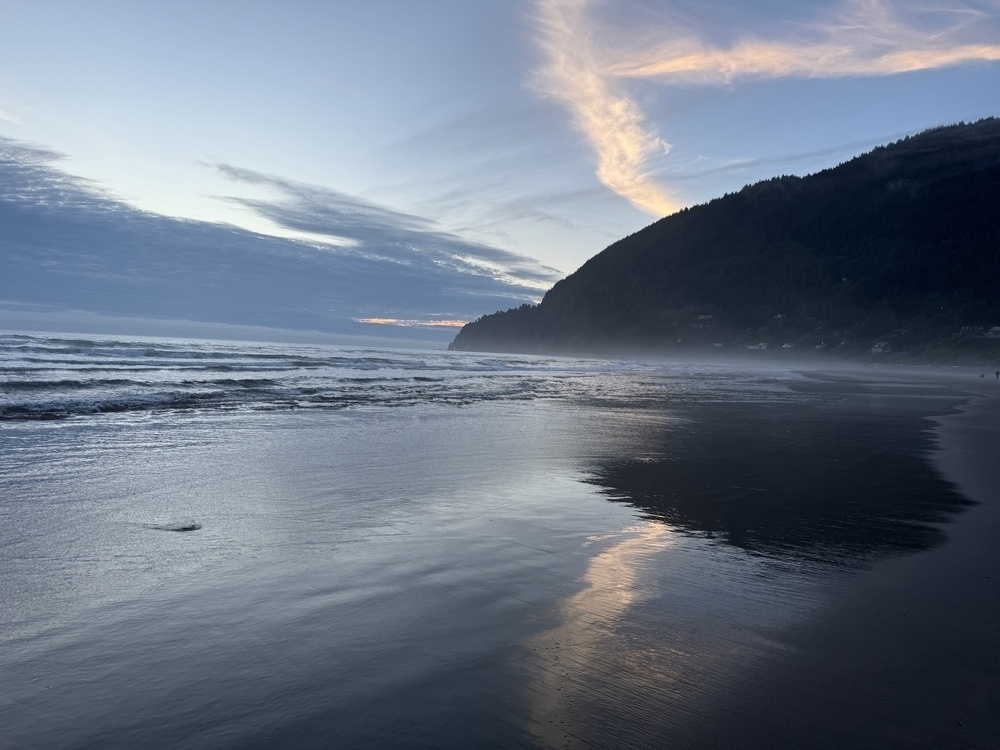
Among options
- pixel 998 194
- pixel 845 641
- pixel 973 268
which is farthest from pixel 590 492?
pixel 998 194

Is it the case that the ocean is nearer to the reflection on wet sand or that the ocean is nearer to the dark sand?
the reflection on wet sand

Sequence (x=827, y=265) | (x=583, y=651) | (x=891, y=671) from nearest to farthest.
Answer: (x=891, y=671), (x=583, y=651), (x=827, y=265)

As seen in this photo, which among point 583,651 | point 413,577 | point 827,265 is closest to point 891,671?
point 583,651

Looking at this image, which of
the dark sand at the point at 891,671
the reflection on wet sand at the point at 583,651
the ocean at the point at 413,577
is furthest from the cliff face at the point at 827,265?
the reflection on wet sand at the point at 583,651

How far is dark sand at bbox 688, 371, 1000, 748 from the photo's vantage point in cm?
266

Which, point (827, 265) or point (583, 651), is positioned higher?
point (827, 265)

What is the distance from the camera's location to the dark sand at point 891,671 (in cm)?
266

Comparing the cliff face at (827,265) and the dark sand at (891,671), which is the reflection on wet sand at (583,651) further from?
the cliff face at (827,265)

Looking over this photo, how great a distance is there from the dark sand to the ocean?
133mm

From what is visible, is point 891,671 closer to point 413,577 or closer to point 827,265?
point 413,577

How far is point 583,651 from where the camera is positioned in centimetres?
339

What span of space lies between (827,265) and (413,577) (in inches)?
5222

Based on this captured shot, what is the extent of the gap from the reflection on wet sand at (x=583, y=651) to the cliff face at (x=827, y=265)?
95.7m

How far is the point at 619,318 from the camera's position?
148 metres
